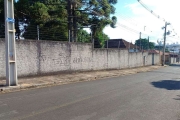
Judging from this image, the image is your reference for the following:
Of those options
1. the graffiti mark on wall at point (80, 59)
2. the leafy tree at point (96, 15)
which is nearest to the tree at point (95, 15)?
the leafy tree at point (96, 15)

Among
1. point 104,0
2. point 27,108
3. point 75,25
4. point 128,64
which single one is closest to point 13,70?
point 27,108

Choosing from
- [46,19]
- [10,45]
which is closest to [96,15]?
[46,19]

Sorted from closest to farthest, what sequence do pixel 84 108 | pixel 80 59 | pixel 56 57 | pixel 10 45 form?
pixel 84 108 → pixel 10 45 → pixel 56 57 → pixel 80 59

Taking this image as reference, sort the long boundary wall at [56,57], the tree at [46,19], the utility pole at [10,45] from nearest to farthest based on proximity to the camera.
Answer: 1. the utility pole at [10,45]
2. the long boundary wall at [56,57]
3. the tree at [46,19]

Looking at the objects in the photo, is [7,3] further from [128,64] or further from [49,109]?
[128,64]

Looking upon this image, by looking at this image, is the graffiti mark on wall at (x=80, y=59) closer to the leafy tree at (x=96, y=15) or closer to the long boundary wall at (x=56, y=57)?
the long boundary wall at (x=56, y=57)

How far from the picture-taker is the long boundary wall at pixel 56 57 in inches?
515

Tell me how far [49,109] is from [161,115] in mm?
3360

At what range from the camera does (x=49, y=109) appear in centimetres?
637

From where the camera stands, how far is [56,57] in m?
15.5

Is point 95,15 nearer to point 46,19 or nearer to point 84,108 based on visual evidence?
point 46,19

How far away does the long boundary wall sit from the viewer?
13070 mm

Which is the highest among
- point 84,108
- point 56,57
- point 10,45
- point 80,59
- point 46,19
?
point 46,19

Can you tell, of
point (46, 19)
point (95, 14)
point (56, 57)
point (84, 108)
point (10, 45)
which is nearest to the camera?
point (84, 108)
